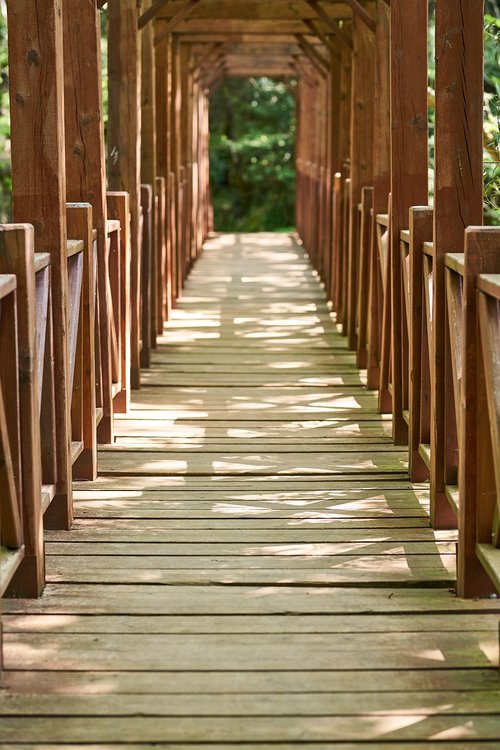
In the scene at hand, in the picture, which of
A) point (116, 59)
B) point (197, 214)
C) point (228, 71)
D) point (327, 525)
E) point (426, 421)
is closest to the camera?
point (327, 525)

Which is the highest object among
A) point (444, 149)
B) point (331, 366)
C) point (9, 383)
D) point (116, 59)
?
point (116, 59)

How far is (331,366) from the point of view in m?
7.66

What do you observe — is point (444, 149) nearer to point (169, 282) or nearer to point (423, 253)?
point (423, 253)

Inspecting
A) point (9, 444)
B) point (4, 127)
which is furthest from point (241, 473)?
point (4, 127)

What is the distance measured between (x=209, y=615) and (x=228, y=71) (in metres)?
17.3

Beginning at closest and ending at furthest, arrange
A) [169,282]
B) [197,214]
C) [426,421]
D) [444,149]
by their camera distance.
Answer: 1. [444,149]
2. [426,421]
3. [169,282]
4. [197,214]

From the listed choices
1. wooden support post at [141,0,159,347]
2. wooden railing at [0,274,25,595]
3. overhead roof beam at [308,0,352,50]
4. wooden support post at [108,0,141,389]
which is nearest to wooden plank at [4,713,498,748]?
wooden railing at [0,274,25,595]

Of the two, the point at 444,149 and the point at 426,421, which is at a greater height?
the point at 444,149

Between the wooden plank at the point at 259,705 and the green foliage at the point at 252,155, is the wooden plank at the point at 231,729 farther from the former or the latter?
the green foliage at the point at 252,155

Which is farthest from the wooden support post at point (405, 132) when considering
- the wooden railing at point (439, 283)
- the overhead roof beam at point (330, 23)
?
the overhead roof beam at point (330, 23)

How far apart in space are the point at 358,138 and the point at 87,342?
3763 mm

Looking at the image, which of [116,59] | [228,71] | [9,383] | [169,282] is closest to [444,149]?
[9,383]

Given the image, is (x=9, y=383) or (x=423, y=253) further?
(x=423, y=253)

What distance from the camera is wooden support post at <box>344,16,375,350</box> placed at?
26.3 ft
